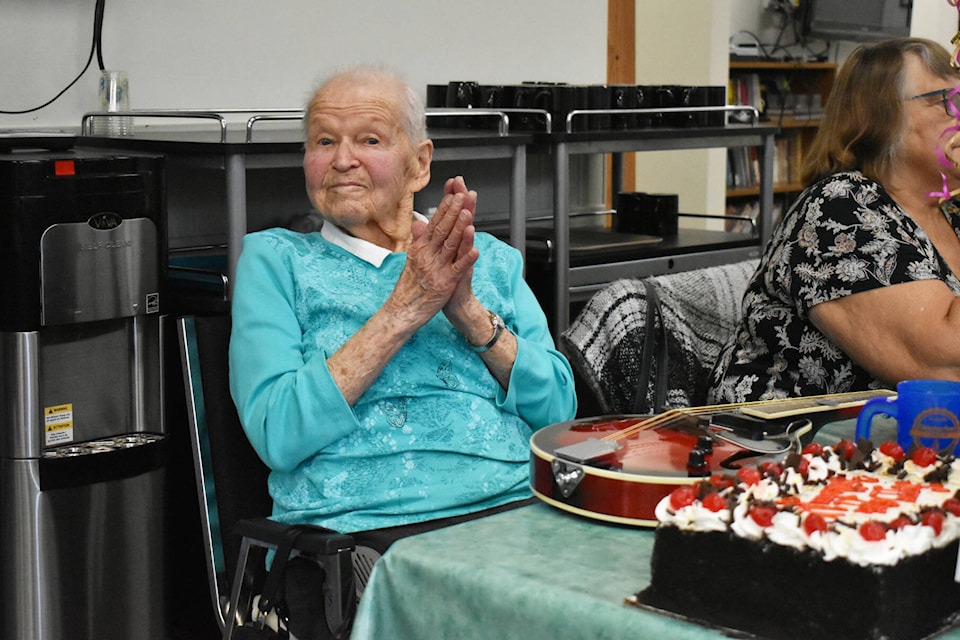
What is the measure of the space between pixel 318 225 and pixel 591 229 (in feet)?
3.90

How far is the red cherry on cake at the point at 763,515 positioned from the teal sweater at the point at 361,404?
805mm

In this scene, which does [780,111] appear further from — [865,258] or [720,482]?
[720,482]

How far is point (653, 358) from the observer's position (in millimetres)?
2213

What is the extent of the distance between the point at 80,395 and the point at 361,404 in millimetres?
779

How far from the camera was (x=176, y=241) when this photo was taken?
2988mm

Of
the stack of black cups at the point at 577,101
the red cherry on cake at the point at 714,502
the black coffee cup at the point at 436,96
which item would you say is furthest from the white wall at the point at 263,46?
the red cherry on cake at the point at 714,502

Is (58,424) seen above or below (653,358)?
below

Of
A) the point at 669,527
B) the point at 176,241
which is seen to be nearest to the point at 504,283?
the point at 669,527

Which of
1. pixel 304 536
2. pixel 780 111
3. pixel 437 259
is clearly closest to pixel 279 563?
pixel 304 536

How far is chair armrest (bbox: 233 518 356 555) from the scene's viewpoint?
1.46 metres

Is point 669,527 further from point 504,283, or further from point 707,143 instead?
point 707,143

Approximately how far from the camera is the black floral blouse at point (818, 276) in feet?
6.49

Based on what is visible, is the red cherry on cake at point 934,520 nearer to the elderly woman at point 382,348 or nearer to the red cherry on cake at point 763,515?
the red cherry on cake at point 763,515

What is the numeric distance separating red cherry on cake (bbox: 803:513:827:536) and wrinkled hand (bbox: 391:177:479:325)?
82cm
